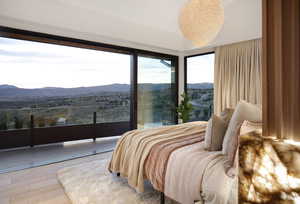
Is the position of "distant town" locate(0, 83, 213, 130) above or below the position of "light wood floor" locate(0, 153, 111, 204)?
above

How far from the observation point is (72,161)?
319 centimetres

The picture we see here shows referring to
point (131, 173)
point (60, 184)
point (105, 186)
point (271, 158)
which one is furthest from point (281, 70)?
point (60, 184)

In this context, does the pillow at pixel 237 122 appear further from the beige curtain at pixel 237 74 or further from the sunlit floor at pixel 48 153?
the sunlit floor at pixel 48 153

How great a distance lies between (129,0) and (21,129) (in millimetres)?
3636

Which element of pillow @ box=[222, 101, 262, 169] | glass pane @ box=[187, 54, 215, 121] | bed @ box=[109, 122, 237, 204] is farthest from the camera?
glass pane @ box=[187, 54, 215, 121]

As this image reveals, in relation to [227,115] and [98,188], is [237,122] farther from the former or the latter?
[98,188]

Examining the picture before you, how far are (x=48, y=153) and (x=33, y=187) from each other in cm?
155

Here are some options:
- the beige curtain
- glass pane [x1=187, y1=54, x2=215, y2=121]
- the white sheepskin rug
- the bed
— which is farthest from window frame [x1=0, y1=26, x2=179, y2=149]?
the bed

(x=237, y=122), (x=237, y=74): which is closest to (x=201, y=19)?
(x=237, y=122)

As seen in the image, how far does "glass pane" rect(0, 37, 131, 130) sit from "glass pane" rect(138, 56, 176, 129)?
53 cm

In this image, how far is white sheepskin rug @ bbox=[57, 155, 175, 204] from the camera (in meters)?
1.93

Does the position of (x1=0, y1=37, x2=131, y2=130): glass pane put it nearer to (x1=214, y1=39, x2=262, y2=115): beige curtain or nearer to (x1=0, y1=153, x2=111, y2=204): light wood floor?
(x1=0, y1=153, x2=111, y2=204): light wood floor

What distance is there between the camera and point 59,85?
15.2ft

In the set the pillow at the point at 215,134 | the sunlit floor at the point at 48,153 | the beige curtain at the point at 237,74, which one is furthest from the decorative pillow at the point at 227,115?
the sunlit floor at the point at 48,153
